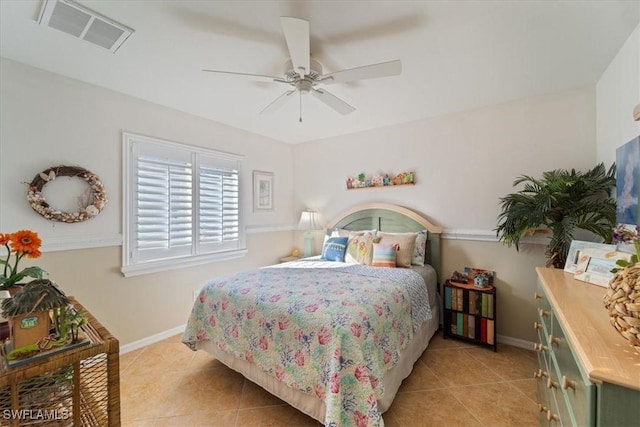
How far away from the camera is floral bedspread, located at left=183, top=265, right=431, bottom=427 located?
58.4 inches

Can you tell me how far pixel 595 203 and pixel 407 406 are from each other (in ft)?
7.14

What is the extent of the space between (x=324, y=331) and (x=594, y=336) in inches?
46.7

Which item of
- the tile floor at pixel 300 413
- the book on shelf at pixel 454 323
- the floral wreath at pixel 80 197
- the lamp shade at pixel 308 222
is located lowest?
the tile floor at pixel 300 413

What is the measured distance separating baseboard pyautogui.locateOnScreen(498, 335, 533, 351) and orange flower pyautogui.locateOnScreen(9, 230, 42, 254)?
3722 mm

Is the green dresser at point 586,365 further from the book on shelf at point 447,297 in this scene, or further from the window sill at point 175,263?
the window sill at point 175,263

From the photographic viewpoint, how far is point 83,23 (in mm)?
1634

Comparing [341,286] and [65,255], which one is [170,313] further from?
[341,286]

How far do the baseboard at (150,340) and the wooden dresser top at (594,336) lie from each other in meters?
3.43

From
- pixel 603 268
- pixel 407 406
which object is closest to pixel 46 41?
pixel 407 406

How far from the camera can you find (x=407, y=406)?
6.22 feet

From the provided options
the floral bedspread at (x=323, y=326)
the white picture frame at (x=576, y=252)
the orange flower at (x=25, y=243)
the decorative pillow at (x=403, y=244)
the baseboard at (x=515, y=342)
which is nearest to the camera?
the orange flower at (x=25, y=243)

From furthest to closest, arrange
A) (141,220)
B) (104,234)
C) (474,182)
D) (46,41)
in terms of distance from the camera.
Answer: (474,182) → (141,220) → (104,234) → (46,41)

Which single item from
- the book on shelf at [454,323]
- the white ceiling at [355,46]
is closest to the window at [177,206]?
the white ceiling at [355,46]

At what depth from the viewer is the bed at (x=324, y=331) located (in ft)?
4.90
